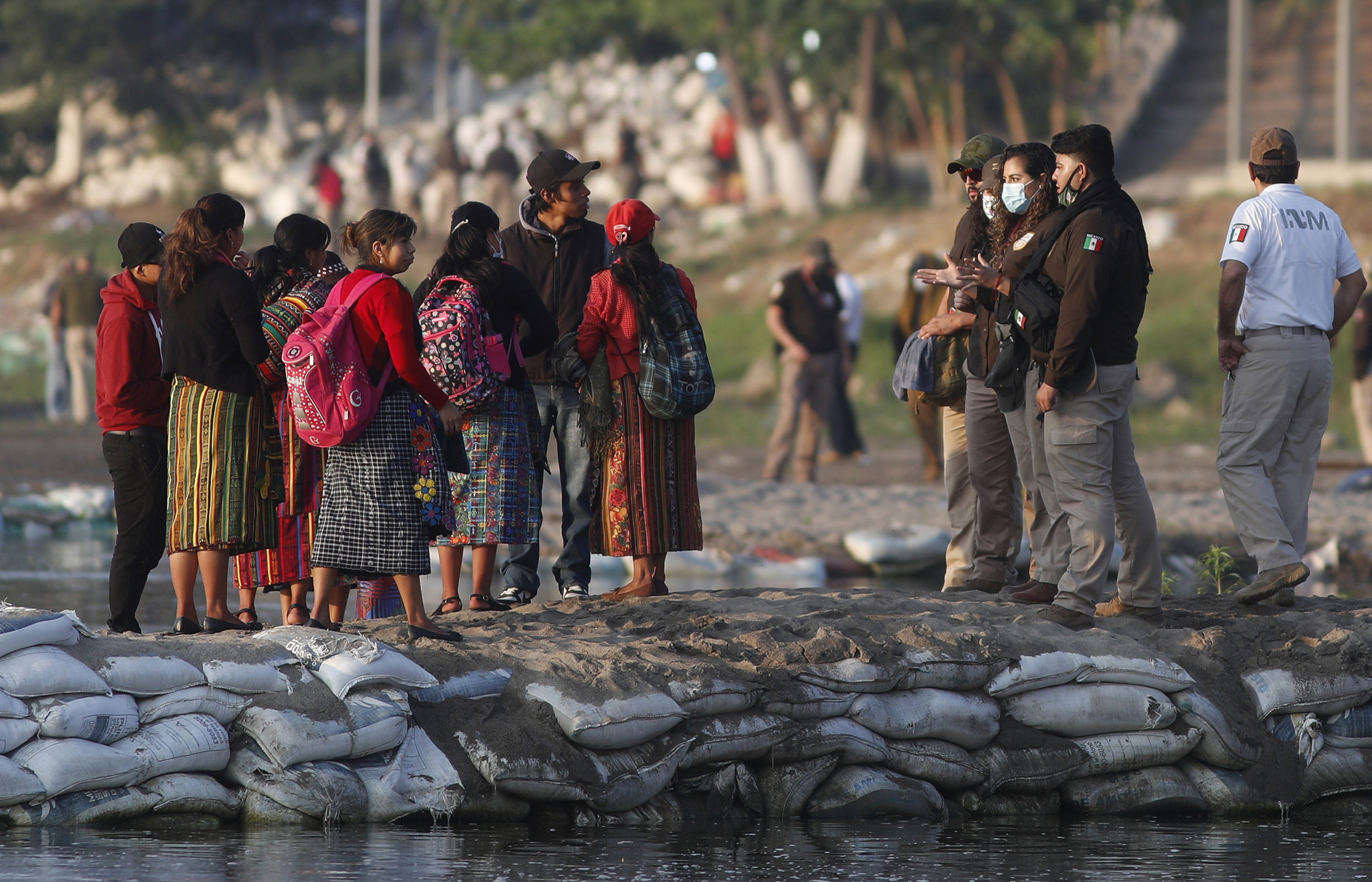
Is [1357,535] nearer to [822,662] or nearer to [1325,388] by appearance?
[1325,388]

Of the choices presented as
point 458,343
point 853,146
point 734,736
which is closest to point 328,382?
point 458,343

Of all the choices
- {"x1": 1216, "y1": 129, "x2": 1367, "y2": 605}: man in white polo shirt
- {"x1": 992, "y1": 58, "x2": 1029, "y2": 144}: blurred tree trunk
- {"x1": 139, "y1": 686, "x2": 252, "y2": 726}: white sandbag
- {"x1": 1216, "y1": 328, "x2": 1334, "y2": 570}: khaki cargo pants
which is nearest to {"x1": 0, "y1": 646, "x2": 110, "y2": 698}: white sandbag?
{"x1": 139, "y1": 686, "x2": 252, "y2": 726}: white sandbag

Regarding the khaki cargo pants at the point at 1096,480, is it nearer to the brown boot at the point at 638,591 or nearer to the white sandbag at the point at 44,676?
the brown boot at the point at 638,591

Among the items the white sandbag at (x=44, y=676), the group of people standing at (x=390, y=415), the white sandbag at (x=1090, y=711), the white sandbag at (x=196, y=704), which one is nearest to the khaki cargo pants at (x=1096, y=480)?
the white sandbag at (x=1090, y=711)

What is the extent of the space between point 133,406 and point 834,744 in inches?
108

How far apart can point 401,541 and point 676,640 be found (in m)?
0.97

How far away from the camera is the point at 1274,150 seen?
21.2 ft

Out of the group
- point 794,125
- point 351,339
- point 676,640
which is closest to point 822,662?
point 676,640

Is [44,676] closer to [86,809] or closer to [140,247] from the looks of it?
[86,809]

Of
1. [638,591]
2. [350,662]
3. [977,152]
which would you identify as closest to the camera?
[350,662]

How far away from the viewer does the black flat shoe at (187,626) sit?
6.16m

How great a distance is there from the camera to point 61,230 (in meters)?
35.6

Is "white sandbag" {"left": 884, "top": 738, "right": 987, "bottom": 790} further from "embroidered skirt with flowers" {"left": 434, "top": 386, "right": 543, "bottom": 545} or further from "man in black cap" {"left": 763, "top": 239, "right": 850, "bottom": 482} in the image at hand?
"man in black cap" {"left": 763, "top": 239, "right": 850, "bottom": 482}

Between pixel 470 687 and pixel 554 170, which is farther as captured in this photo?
pixel 554 170
